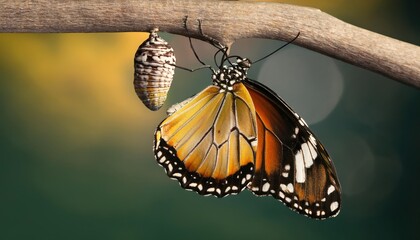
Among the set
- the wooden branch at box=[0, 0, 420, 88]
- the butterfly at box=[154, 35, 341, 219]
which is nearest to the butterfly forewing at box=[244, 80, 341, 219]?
the butterfly at box=[154, 35, 341, 219]

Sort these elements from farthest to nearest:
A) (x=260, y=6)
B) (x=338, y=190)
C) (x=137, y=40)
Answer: (x=137, y=40), (x=338, y=190), (x=260, y=6)

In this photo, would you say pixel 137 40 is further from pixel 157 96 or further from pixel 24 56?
pixel 157 96

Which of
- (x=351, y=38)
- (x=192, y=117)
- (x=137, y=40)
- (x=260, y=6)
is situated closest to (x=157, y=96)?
(x=192, y=117)

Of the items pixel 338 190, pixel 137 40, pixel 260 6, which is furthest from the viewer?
pixel 137 40

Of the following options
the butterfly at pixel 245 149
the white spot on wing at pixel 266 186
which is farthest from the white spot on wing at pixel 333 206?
the white spot on wing at pixel 266 186

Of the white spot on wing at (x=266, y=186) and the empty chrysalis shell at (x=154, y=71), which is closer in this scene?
the empty chrysalis shell at (x=154, y=71)

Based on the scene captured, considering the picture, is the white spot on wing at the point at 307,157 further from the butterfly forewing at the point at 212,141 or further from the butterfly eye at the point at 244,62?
the butterfly eye at the point at 244,62

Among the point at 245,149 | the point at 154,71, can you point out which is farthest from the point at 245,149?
the point at 154,71
